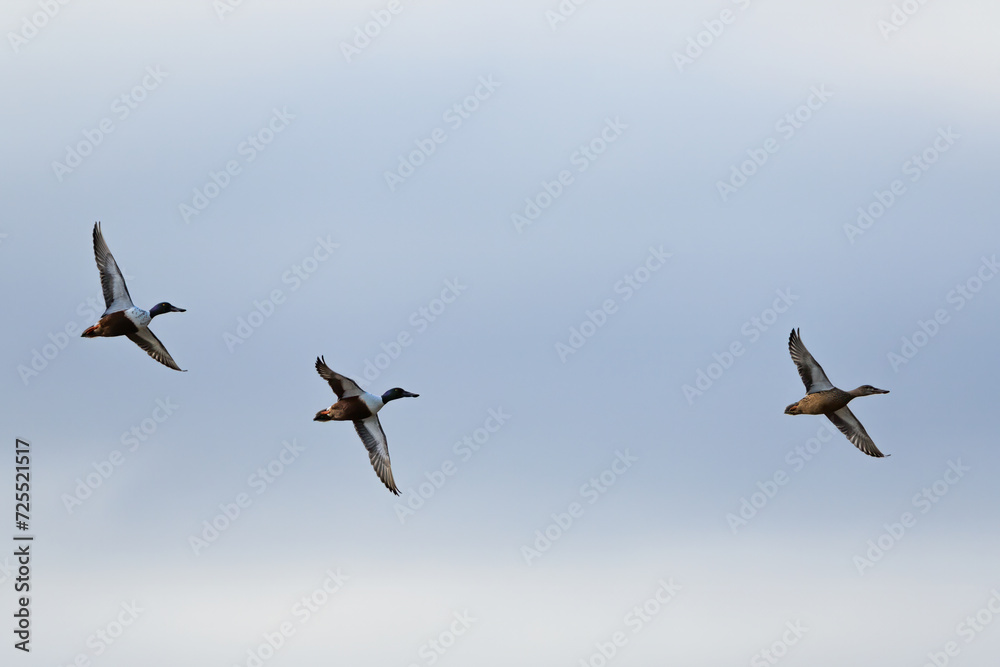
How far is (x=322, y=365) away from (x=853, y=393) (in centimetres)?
1763

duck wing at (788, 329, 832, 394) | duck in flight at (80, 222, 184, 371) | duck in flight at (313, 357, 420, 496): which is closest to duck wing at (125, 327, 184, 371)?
duck in flight at (80, 222, 184, 371)

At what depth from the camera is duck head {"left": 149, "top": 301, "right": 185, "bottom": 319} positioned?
8981 centimetres

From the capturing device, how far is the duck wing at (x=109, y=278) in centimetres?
8888

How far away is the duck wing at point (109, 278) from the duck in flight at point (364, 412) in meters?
7.23

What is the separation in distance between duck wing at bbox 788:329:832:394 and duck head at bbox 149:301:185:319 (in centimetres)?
2036

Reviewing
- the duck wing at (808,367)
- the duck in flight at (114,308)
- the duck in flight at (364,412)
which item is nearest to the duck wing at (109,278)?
the duck in flight at (114,308)

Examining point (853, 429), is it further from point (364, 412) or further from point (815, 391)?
point (364, 412)

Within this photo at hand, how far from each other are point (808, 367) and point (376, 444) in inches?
571

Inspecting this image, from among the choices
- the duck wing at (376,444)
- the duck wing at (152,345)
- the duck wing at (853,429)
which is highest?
the duck wing at (853,429)

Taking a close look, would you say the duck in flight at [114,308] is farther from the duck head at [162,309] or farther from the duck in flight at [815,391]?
the duck in flight at [815,391]

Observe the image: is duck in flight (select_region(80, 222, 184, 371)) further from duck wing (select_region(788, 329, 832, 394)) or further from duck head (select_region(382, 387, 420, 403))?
duck wing (select_region(788, 329, 832, 394))

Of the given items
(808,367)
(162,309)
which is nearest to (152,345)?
(162,309)

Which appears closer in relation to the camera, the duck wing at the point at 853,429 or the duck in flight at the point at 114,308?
the duck in flight at the point at 114,308

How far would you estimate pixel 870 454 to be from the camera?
9056 centimetres
